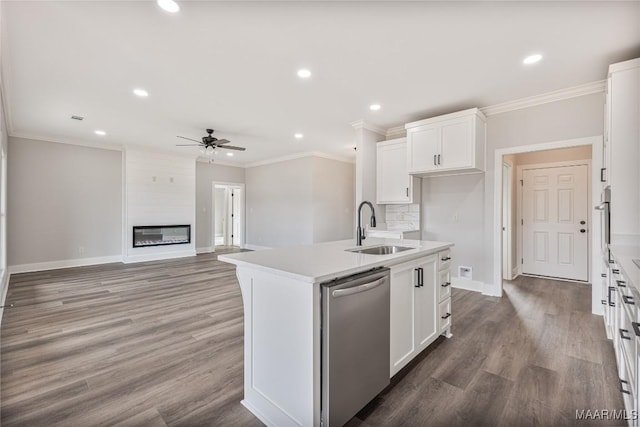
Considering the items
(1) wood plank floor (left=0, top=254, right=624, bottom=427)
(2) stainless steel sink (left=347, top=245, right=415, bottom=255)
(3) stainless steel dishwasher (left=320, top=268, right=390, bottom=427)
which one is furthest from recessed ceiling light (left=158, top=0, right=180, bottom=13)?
(1) wood plank floor (left=0, top=254, right=624, bottom=427)

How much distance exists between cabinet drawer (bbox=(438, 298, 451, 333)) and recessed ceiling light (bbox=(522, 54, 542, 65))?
2.39 metres

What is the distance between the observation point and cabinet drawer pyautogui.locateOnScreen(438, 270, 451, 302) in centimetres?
248

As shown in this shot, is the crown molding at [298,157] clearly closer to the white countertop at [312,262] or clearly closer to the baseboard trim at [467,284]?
the baseboard trim at [467,284]

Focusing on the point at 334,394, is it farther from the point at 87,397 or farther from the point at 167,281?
the point at 167,281

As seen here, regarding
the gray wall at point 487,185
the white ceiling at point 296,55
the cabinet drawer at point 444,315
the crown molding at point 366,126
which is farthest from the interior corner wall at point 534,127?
the cabinet drawer at point 444,315

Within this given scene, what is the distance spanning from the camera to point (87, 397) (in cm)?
182

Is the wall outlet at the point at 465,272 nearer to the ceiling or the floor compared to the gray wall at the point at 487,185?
nearer to the floor

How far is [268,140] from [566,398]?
223 inches

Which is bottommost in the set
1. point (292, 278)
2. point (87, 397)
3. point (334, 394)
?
point (87, 397)

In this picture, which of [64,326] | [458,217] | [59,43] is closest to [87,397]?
[64,326]

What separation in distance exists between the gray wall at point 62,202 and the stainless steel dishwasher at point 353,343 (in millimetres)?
Answer: 6780

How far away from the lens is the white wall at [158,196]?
6520 mm

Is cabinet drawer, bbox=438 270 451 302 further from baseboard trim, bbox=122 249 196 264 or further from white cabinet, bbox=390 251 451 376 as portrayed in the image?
baseboard trim, bbox=122 249 196 264

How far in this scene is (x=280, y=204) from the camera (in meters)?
7.90
